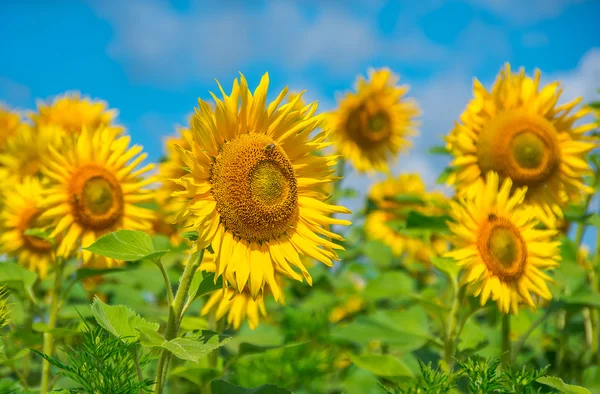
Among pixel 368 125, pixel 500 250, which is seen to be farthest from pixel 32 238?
pixel 368 125

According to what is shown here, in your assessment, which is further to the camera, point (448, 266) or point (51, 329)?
point (448, 266)

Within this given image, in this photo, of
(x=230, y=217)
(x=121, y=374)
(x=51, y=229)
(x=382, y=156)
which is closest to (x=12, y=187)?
(x=51, y=229)

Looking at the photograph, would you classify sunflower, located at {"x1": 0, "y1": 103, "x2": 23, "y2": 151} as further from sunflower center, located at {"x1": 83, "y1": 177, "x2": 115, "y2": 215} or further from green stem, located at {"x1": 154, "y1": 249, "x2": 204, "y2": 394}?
green stem, located at {"x1": 154, "y1": 249, "x2": 204, "y2": 394}

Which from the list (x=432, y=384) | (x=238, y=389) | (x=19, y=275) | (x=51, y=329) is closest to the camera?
(x=432, y=384)

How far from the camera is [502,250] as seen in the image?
2.82 metres

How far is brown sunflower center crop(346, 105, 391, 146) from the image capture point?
6516mm

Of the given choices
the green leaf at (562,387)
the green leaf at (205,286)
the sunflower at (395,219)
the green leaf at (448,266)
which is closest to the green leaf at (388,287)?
the green leaf at (448,266)

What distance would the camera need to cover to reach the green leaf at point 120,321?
180 centimetres

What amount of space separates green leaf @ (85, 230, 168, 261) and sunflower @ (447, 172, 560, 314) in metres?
1.38

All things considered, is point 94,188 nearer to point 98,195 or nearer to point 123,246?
point 98,195

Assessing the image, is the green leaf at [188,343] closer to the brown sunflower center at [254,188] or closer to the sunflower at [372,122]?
the brown sunflower center at [254,188]

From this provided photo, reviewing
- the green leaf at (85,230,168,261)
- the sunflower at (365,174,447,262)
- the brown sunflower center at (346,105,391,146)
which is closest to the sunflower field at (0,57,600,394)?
the green leaf at (85,230,168,261)

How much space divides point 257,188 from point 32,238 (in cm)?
193

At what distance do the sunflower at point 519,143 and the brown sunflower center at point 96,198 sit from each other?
177 centimetres
